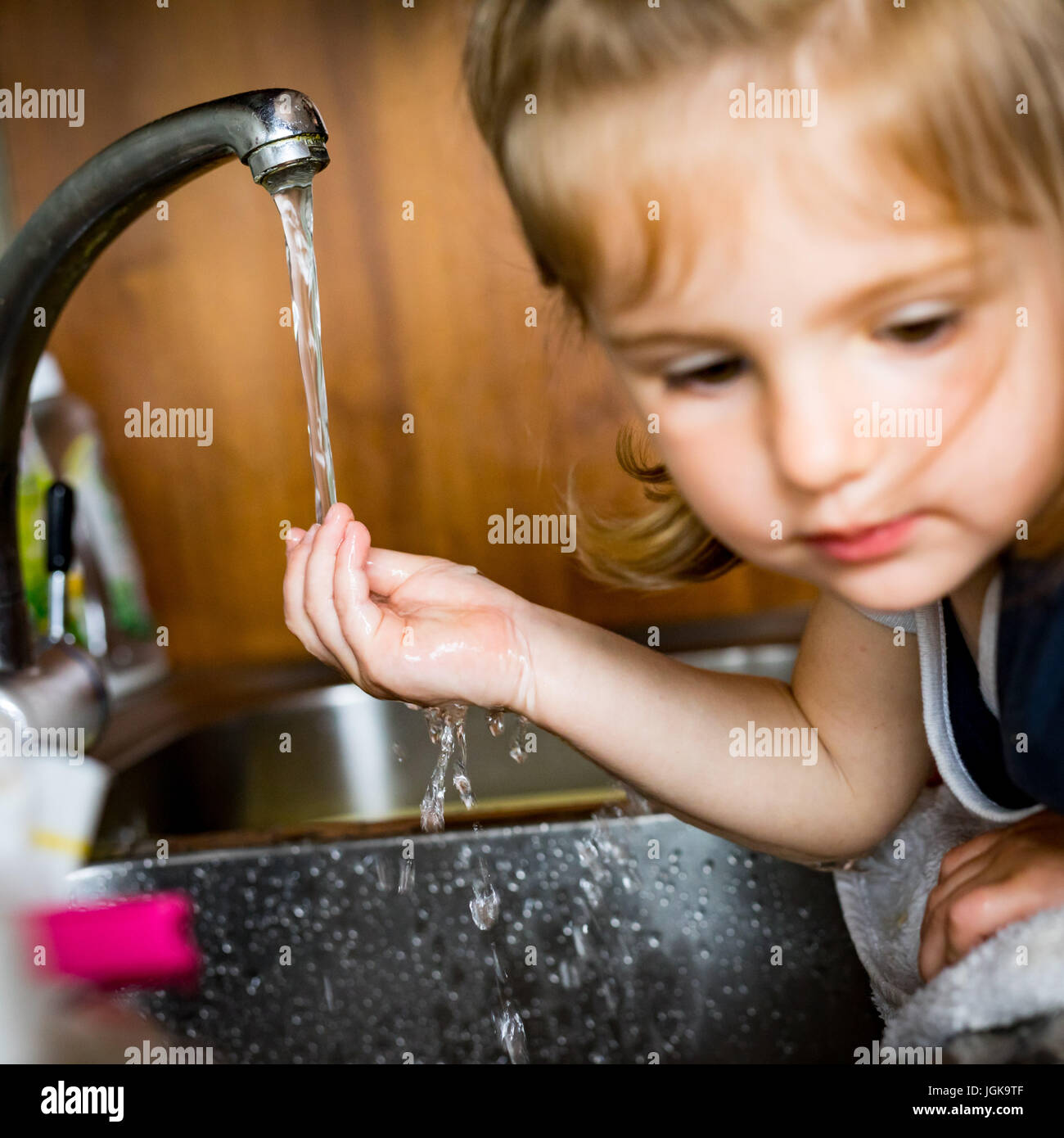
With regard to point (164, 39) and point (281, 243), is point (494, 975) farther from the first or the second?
point (164, 39)

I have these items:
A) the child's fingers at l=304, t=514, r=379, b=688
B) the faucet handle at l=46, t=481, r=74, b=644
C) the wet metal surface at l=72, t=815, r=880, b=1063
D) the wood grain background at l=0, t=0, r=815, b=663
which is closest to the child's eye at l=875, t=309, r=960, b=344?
the child's fingers at l=304, t=514, r=379, b=688

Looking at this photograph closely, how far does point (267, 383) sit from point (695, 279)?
3.07ft

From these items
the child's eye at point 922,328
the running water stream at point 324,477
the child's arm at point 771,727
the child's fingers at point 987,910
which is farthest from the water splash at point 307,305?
the child's fingers at point 987,910

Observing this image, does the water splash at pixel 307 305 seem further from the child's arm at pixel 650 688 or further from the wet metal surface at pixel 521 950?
the wet metal surface at pixel 521 950

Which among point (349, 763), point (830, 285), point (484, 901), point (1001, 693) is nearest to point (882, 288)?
point (830, 285)

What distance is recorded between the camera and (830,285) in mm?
415

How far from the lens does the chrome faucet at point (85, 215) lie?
525mm

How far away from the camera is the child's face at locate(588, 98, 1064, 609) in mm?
419

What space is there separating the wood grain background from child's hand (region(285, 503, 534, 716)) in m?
0.61

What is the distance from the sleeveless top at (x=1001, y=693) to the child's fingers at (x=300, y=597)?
1.03 feet

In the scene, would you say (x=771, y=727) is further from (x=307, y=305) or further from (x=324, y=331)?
(x=324, y=331)

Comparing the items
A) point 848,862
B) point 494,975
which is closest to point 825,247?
point 848,862

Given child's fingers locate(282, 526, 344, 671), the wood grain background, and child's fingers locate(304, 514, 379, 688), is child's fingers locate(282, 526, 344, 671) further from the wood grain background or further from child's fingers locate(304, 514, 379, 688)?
the wood grain background
